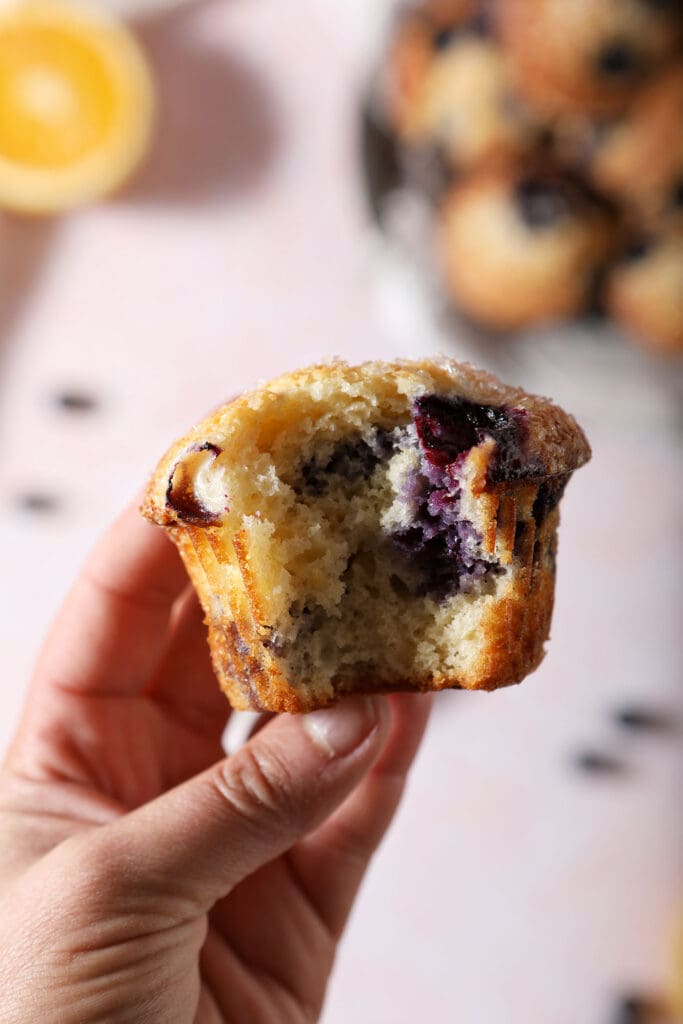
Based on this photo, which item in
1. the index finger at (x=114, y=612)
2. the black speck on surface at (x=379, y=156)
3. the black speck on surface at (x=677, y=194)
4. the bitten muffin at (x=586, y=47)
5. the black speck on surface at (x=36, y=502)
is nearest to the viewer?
the index finger at (x=114, y=612)

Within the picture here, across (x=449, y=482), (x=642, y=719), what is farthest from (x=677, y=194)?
(x=449, y=482)

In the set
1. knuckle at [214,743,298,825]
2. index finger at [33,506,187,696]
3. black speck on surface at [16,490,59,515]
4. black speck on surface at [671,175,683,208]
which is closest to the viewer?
knuckle at [214,743,298,825]

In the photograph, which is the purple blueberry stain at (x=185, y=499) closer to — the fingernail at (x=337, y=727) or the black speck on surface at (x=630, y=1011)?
the fingernail at (x=337, y=727)

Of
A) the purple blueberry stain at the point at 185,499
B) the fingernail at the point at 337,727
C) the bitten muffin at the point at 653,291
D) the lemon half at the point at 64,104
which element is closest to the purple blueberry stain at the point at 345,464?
the purple blueberry stain at the point at 185,499

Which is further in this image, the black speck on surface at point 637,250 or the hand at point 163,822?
the black speck on surface at point 637,250

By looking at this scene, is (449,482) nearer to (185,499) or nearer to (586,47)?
(185,499)

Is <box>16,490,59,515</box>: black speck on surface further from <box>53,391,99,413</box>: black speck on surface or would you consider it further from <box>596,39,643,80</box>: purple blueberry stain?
<box>596,39,643,80</box>: purple blueberry stain

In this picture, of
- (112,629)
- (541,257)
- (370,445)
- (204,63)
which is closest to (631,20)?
(541,257)

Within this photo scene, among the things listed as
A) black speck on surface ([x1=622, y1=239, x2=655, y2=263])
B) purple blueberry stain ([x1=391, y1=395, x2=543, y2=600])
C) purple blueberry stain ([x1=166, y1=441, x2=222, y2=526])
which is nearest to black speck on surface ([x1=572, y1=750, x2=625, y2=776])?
black speck on surface ([x1=622, y1=239, x2=655, y2=263])
